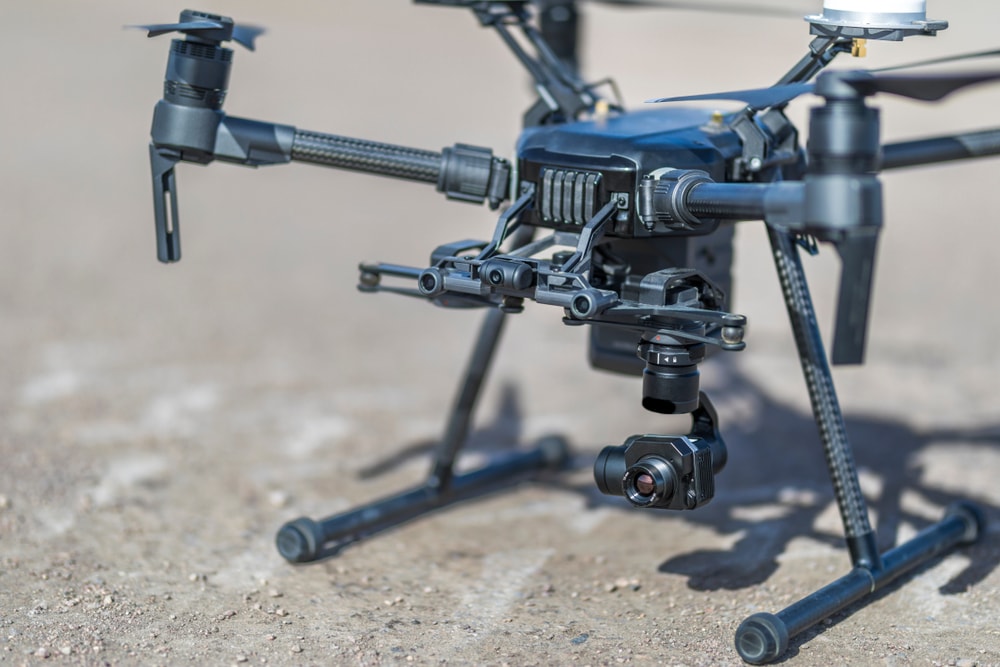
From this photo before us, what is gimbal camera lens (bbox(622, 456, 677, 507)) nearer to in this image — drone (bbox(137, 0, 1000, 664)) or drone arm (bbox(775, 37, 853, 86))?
drone (bbox(137, 0, 1000, 664))

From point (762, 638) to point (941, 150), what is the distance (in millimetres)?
1758

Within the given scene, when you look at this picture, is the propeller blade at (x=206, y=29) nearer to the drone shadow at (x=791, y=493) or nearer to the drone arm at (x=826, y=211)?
the drone arm at (x=826, y=211)

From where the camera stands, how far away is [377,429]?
665 centimetres

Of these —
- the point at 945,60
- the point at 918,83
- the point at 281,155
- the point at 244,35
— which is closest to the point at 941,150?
the point at 945,60

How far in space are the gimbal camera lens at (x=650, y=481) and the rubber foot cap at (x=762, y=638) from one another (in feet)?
1.76

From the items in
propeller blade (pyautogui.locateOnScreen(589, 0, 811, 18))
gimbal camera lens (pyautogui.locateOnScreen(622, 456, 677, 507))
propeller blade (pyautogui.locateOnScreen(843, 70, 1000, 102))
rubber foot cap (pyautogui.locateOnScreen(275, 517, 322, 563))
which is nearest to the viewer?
propeller blade (pyautogui.locateOnScreen(843, 70, 1000, 102))

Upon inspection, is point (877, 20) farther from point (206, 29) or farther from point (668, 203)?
point (206, 29)

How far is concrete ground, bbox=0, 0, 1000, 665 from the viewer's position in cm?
435

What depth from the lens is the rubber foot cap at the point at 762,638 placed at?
156 inches

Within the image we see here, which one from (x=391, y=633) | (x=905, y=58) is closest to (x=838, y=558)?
(x=391, y=633)

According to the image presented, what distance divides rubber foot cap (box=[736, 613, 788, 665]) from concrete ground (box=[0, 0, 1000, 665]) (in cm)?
12

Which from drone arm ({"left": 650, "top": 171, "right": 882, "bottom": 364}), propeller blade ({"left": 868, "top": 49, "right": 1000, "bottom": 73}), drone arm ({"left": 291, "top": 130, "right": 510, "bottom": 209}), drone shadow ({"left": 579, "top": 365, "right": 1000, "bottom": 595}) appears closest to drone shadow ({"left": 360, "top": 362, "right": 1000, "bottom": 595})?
drone shadow ({"left": 579, "top": 365, "right": 1000, "bottom": 595})

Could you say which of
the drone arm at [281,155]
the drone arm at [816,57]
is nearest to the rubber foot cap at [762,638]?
the drone arm at [281,155]

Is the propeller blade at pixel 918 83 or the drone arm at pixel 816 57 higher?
the drone arm at pixel 816 57
